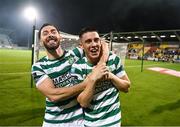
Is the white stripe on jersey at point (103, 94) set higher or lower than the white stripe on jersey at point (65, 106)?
higher

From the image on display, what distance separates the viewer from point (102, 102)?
3344 millimetres

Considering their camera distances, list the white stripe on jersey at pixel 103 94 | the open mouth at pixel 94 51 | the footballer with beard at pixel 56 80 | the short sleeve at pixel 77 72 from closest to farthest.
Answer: the open mouth at pixel 94 51
the white stripe on jersey at pixel 103 94
the short sleeve at pixel 77 72
the footballer with beard at pixel 56 80

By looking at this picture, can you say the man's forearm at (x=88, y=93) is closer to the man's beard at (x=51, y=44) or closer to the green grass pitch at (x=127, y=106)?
the man's beard at (x=51, y=44)

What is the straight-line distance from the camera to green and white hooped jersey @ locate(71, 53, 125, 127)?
334cm

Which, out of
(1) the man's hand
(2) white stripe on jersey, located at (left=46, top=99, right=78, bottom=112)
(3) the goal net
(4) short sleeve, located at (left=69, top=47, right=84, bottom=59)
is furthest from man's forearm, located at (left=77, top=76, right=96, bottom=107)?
(3) the goal net

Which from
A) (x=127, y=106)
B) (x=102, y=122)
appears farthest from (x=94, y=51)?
(x=127, y=106)

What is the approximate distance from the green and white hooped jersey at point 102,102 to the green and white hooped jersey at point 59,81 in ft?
0.67

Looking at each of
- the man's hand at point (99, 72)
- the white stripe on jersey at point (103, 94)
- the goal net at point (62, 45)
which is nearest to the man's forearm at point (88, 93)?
the man's hand at point (99, 72)

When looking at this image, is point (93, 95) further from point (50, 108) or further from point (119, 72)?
point (50, 108)

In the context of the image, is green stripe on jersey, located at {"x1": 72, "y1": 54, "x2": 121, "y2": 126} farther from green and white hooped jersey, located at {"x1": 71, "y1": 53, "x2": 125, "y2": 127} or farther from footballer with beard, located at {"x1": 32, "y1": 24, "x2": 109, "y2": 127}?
footballer with beard, located at {"x1": 32, "y1": 24, "x2": 109, "y2": 127}

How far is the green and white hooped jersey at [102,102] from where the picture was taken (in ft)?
10.9

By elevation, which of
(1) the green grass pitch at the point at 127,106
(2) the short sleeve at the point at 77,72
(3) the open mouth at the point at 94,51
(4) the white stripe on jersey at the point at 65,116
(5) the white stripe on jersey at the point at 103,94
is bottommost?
(1) the green grass pitch at the point at 127,106

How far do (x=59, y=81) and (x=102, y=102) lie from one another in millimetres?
660

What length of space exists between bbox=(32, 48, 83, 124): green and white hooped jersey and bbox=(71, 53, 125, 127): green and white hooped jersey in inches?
8.1
